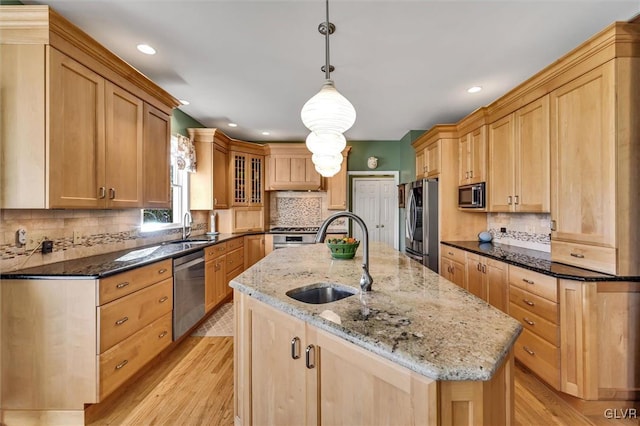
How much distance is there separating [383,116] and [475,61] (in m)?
1.63

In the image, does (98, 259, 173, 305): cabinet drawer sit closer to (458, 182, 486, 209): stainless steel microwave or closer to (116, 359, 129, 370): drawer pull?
(116, 359, 129, 370): drawer pull

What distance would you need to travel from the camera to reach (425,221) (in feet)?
13.0

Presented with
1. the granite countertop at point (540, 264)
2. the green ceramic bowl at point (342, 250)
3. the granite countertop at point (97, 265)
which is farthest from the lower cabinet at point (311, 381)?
the granite countertop at point (540, 264)

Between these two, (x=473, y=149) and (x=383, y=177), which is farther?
(x=383, y=177)

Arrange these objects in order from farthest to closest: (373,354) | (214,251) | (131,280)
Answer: (214,251) < (131,280) < (373,354)

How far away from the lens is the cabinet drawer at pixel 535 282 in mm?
1969

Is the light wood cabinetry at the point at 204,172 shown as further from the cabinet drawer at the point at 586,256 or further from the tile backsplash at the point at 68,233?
the cabinet drawer at the point at 586,256

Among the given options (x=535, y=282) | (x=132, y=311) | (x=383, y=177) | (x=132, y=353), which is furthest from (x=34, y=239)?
(x=383, y=177)

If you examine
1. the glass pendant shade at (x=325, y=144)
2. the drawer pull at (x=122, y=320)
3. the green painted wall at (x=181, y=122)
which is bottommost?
the drawer pull at (x=122, y=320)

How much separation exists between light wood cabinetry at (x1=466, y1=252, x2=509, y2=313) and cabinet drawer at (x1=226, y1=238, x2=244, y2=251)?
3.07 meters

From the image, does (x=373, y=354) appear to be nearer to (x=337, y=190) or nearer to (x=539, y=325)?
(x=539, y=325)

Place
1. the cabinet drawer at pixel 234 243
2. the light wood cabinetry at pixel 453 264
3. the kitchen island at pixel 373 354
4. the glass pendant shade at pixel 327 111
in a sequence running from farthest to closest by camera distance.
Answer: the cabinet drawer at pixel 234 243, the light wood cabinetry at pixel 453 264, the glass pendant shade at pixel 327 111, the kitchen island at pixel 373 354

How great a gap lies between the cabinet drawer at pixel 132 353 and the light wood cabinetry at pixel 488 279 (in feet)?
9.70

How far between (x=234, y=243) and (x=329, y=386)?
348 cm
